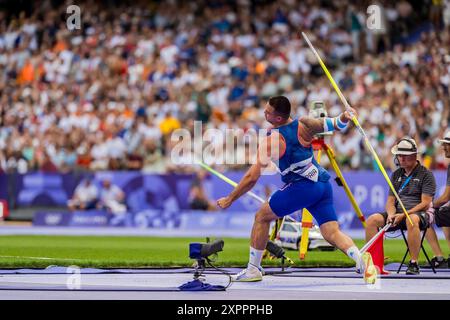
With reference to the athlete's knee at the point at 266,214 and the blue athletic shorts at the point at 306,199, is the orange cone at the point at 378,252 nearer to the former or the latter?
the blue athletic shorts at the point at 306,199

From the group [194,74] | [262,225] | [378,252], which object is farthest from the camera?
[194,74]

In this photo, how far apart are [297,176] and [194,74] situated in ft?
61.4

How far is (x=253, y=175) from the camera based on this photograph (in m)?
13.2

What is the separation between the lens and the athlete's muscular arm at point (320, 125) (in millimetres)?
13133

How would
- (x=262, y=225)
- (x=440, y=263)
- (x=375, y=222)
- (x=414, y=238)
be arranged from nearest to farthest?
(x=262, y=225) < (x=414, y=238) < (x=375, y=222) < (x=440, y=263)

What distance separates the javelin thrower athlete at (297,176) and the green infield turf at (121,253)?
8.82 ft

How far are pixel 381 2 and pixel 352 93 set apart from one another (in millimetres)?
3937

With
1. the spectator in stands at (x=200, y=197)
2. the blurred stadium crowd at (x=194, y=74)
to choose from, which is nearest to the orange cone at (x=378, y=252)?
the blurred stadium crowd at (x=194, y=74)

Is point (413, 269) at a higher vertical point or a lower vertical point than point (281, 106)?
lower

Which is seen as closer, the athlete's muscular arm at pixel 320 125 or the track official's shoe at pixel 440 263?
the athlete's muscular arm at pixel 320 125

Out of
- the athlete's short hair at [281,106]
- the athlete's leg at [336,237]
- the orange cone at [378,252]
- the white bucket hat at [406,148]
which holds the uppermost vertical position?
the athlete's short hair at [281,106]

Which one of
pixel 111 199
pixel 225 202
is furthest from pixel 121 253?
pixel 111 199

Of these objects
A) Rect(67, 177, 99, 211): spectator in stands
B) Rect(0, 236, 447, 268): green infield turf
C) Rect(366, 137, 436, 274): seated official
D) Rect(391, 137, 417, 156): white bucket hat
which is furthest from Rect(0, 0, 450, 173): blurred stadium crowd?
Rect(391, 137, 417, 156): white bucket hat

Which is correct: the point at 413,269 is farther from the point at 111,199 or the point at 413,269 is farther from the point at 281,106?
the point at 111,199
